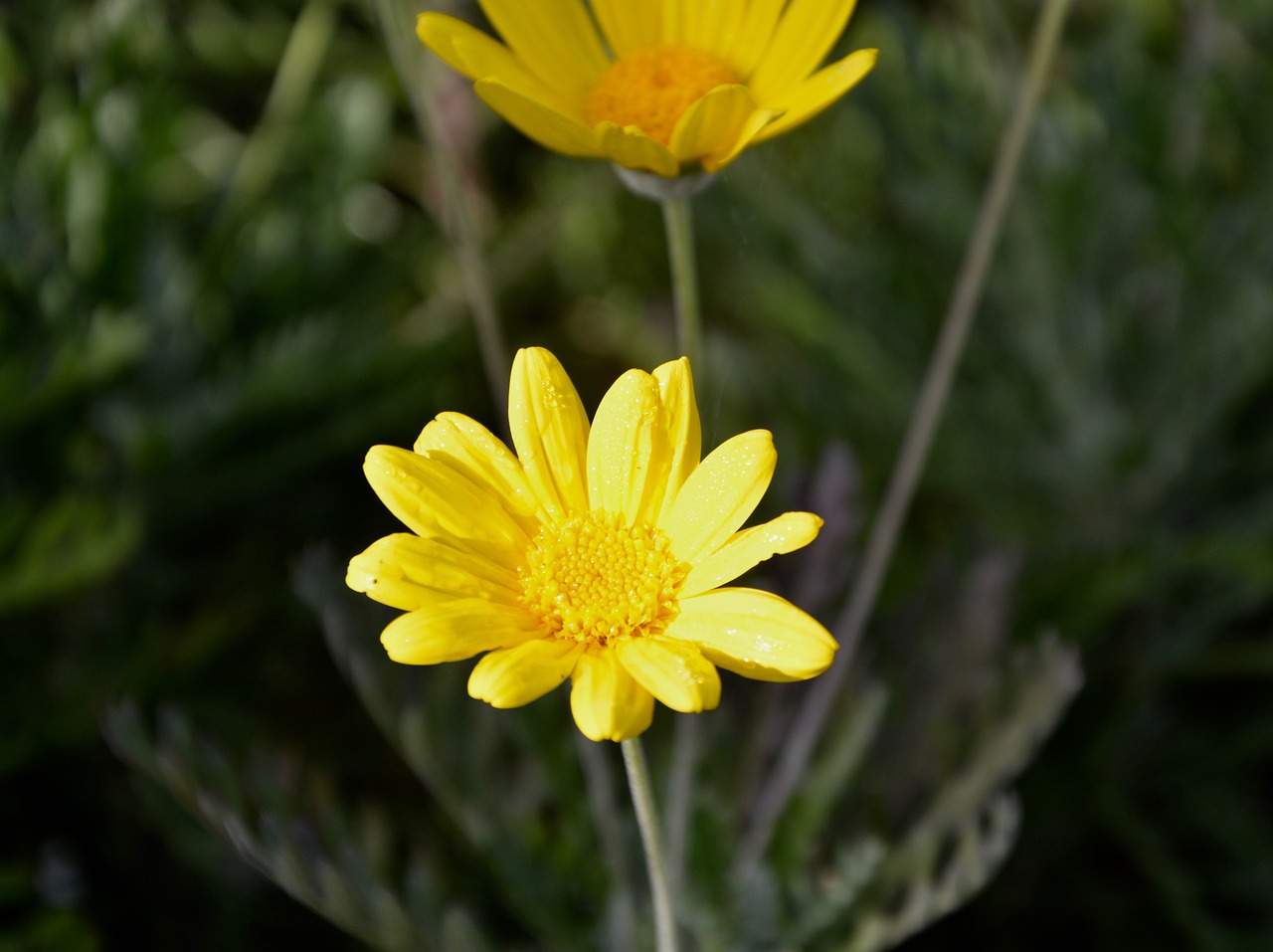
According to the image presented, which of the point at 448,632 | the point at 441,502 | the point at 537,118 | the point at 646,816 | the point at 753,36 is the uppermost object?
the point at 753,36

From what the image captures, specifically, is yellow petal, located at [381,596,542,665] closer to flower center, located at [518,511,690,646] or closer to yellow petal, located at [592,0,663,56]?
flower center, located at [518,511,690,646]

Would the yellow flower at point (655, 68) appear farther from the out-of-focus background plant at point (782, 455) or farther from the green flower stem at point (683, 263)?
the out-of-focus background plant at point (782, 455)

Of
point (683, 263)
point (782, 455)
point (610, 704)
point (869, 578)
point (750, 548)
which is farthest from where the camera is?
point (782, 455)

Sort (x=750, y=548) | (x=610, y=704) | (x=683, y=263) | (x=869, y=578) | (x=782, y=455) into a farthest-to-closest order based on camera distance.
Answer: (x=782, y=455), (x=869, y=578), (x=683, y=263), (x=750, y=548), (x=610, y=704)

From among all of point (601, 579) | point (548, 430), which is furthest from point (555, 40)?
point (601, 579)

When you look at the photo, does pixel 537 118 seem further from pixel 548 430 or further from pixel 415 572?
pixel 415 572

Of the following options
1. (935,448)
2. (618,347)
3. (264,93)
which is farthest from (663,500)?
(264,93)

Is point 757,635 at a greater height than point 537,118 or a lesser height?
lesser
